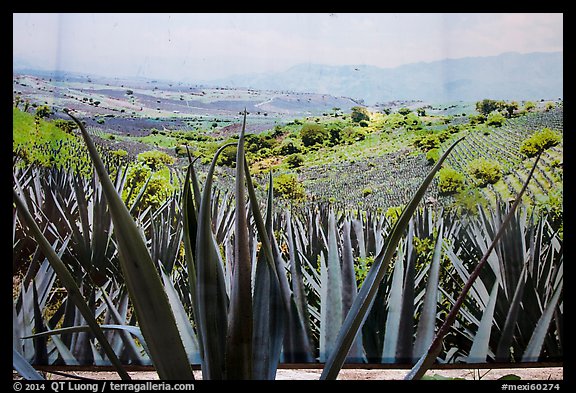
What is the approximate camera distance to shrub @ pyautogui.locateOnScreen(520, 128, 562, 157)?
2.62 m

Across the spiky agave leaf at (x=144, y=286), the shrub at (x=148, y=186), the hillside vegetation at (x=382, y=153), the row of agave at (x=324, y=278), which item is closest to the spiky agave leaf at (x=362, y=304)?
the spiky agave leaf at (x=144, y=286)

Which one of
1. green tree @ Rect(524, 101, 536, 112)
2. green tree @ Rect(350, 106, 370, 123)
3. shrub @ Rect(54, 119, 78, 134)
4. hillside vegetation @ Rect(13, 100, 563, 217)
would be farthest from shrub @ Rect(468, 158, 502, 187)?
shrub @ Rect(54, 119, 78, 134)

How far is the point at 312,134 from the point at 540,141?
3.31 ft

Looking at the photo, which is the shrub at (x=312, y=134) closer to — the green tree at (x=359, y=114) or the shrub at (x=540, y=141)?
the green tree at (x=359, y=114)

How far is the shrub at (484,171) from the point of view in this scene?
260cm

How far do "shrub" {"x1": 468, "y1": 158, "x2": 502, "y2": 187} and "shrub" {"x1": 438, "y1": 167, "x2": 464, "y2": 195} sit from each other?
0.06 metres

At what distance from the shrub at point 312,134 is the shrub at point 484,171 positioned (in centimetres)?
66

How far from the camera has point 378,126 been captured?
260 centimetres

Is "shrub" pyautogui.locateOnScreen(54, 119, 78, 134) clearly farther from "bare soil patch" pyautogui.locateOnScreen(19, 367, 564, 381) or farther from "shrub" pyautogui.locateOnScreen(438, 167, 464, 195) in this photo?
"shrub" pyautogui.locateOnScreen(438, 167, 464, 195)

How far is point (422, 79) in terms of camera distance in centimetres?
257

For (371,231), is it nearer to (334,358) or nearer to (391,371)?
(391,371)
